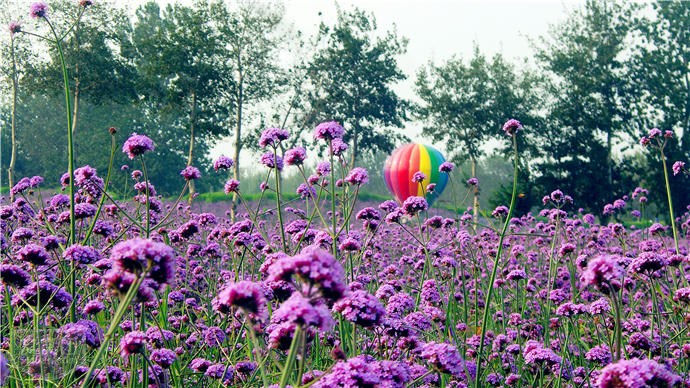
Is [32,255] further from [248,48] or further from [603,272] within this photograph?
[248,48]

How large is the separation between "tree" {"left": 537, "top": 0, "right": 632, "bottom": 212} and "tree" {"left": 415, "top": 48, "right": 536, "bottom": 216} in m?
1.85

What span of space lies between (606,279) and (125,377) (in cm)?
216

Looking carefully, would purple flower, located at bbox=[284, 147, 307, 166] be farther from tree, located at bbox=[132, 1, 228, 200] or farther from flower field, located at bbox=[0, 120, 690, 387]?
tree, located at bbox=[132, 1, 228, 200]

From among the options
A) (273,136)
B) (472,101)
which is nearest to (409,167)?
(472,101)

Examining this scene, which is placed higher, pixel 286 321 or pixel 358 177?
pixel 358 177

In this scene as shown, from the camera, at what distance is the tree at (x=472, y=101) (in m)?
36.7

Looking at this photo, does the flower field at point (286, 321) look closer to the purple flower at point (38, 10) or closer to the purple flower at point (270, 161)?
the purple flower at point (270, 161)

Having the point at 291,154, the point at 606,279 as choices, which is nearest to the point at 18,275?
the point at 291,154

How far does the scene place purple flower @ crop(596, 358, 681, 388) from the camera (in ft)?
5.42

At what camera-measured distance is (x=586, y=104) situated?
34.7 m

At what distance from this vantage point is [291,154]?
395 centimetres

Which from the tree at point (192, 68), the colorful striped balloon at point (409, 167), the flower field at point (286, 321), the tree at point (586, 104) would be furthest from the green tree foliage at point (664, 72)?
the flower field at point (286, 321)

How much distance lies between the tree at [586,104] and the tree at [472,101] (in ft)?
6.06

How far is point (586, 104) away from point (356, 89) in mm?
13258
